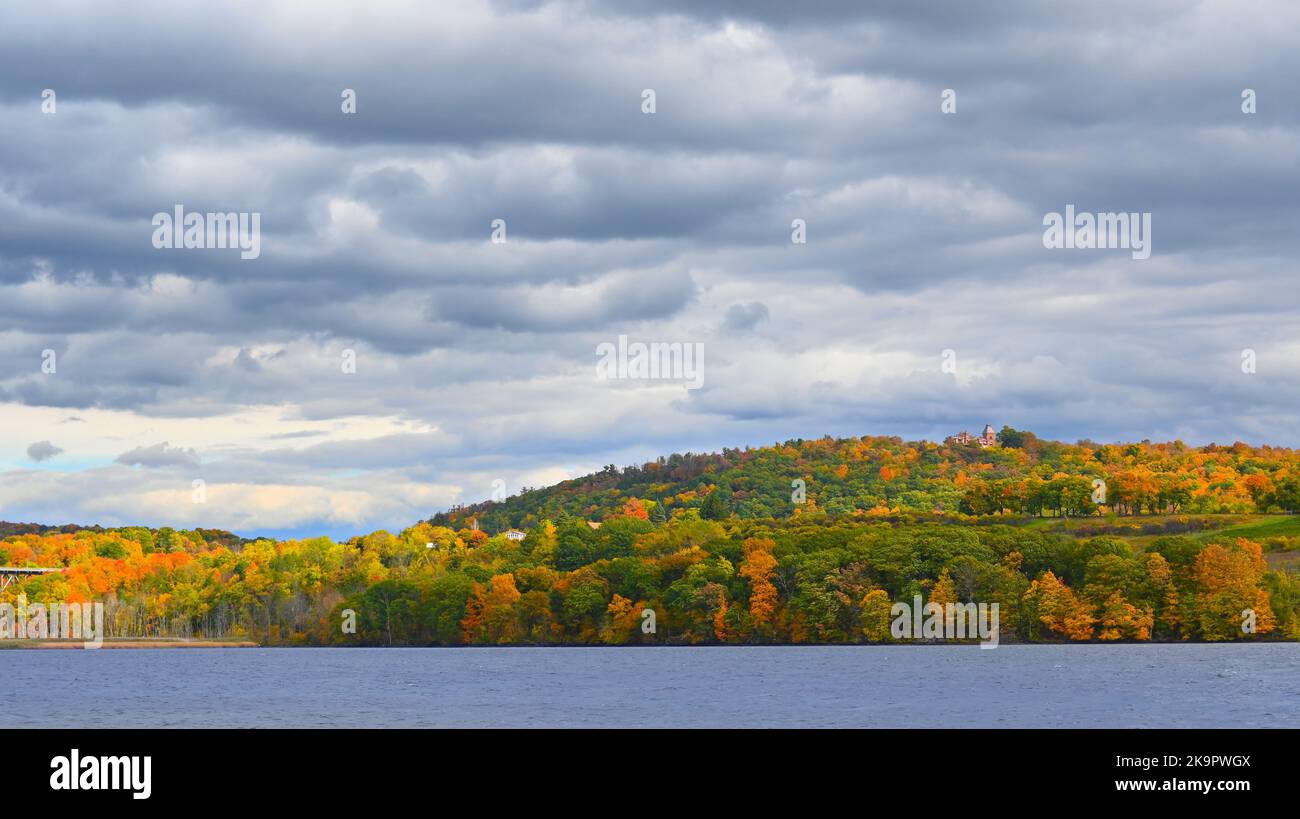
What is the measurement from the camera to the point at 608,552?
18600 centimetres

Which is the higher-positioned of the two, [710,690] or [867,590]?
[867,590]

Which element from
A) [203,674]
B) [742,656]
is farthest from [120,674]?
[742,656]

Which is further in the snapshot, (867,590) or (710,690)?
(867,590)

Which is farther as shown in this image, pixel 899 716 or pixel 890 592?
pixel 890 592

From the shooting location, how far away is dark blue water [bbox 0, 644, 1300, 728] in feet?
246

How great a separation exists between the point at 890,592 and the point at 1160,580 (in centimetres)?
2780

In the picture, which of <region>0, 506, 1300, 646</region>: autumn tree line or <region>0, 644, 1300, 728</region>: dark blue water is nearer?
<region>0, 644, 1300, 728</region>: dark blue water

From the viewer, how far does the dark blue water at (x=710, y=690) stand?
7494 centimetres

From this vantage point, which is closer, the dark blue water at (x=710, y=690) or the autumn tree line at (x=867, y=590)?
the dark blue water at (x=710, y=690)

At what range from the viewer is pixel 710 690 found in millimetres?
95500

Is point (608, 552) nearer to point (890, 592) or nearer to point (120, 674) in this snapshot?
point (890, 592)
